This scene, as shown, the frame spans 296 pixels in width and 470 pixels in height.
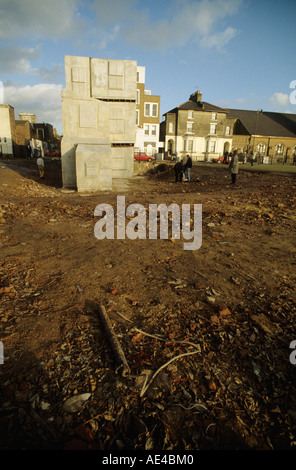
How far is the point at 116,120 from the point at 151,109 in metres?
27.6

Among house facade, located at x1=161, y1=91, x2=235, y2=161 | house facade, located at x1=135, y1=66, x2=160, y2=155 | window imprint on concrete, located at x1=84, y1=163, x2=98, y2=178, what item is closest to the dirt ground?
window imprint on concrete, located at x1=84, y1=163, x2=98, y2=178

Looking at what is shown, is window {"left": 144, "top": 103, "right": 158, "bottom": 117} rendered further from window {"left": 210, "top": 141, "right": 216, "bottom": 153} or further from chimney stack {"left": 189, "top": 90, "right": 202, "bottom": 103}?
window {"left": 210, "top": 141, "right": 216, "bottom": 153}

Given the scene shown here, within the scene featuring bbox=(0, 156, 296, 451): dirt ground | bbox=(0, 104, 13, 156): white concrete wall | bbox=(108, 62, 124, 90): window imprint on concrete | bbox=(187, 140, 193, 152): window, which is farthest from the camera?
bbox=(187, 140, 193, 152): window

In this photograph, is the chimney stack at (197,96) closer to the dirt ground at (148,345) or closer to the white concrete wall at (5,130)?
the white concrete wall at (5,130)

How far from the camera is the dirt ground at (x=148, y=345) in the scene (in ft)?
6.52

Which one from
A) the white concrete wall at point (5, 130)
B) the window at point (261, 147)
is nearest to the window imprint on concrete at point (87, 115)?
the white concrete wall at point (5, 130)

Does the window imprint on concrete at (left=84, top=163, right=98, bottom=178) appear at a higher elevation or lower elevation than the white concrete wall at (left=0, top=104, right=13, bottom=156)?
lower

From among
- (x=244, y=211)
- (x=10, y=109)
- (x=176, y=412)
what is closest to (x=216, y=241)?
(x=244, y=211)

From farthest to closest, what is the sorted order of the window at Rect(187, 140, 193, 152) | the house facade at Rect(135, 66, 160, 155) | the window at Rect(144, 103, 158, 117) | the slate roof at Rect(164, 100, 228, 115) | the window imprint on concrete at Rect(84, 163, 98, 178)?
1. the window at Rect(187, 140, 193, 152)
2. the slate roof at Rect(164, 100, 228, 115)
3. the window at Rect(144, 103, 158, 117)
4. the house facade at Rect(135, 66, 160, 155)
5. the window imprint on concrete at Rect(84, 163, 98, 178)

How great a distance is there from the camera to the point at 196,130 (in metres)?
44.7

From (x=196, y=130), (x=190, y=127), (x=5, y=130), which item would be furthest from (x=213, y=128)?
(x=5, y=130)

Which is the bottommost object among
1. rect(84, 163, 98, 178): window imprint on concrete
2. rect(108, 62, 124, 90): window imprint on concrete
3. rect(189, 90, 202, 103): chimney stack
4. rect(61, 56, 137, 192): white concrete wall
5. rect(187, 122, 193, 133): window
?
rect(84, 163, 98, 178): window imprint on concrete

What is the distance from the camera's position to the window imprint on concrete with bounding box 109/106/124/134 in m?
17.8

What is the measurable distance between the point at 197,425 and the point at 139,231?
4704 mm
